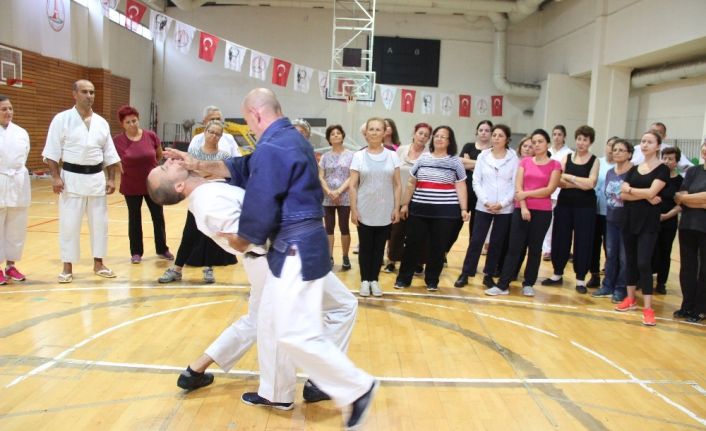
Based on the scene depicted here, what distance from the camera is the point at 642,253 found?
4523mm

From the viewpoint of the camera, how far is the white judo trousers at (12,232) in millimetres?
4891

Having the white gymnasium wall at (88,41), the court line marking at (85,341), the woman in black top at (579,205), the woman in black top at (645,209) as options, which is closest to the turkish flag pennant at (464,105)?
the white gymnasium wall at (88,41)

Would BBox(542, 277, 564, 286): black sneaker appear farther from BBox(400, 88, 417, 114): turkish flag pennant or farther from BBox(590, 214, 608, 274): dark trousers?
BBox(400, 88, 417, 114): turkish flag pennant

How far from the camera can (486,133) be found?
19.9ft

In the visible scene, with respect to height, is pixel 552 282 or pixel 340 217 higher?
pixel 340 217

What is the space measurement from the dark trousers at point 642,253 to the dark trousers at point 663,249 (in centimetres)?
96

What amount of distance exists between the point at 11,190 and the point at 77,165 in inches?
22.1

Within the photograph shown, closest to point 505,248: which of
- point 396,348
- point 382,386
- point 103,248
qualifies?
point 396,348

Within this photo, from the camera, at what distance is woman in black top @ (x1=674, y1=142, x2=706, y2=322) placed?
4.43 metres

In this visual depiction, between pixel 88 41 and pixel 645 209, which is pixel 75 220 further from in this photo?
pixel 88 41

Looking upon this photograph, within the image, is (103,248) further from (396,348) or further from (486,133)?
(486,133)

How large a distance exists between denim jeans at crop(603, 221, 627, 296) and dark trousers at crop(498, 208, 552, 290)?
0.63m

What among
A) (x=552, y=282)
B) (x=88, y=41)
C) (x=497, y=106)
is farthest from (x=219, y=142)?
(x=497, y=106)

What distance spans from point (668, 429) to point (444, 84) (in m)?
17.4
